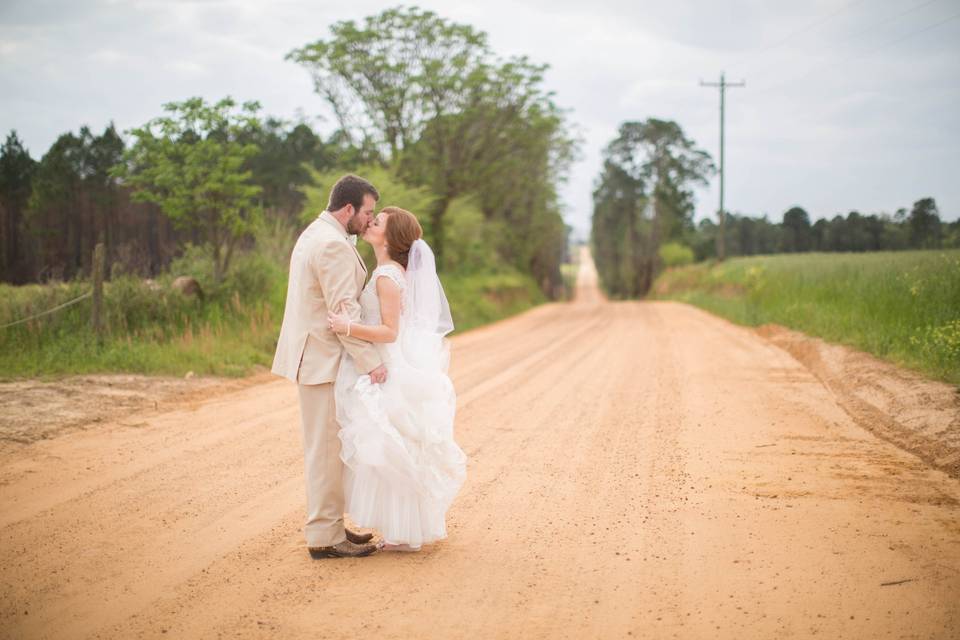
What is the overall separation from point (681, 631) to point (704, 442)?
3.85 metres

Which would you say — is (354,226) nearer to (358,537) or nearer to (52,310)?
(358,537)

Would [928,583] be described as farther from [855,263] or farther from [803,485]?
[855,263]

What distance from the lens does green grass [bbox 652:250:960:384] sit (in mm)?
9328

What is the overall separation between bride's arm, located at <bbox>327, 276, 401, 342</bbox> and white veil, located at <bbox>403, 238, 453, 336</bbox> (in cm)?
19

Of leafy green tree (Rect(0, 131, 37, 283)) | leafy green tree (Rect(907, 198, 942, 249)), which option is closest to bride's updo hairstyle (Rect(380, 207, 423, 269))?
leafy green tree (Rect(0, 131, 37, 283))

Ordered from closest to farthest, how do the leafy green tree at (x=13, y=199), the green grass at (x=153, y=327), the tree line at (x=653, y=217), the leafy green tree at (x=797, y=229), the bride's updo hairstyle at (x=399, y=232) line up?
the bride's updo hairstyle at (x=399, y=232) → the green grass at (x=153, y=327) → the leafy green tree at (x=13, y=199) → the leafy green tree at (x=797, y=229) → the tree line at (x=653, y=217)

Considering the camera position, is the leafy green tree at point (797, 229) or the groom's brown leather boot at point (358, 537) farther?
the leafy green tree at point (797, 229)

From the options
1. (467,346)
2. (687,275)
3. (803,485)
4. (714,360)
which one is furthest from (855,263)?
(687,275)

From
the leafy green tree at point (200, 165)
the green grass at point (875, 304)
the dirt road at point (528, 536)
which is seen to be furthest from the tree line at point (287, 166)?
the green grass at point (875, 304)

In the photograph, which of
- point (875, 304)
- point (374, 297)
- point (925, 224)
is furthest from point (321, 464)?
point (925, 224)

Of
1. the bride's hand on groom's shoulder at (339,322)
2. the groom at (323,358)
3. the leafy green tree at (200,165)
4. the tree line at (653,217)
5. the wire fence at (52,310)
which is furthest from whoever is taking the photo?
the tree line at (653,217)

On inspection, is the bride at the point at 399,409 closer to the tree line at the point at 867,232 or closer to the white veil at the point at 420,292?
the white veil at the point at 420,292

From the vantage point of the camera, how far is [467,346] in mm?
16531

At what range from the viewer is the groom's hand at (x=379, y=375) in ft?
14.5
